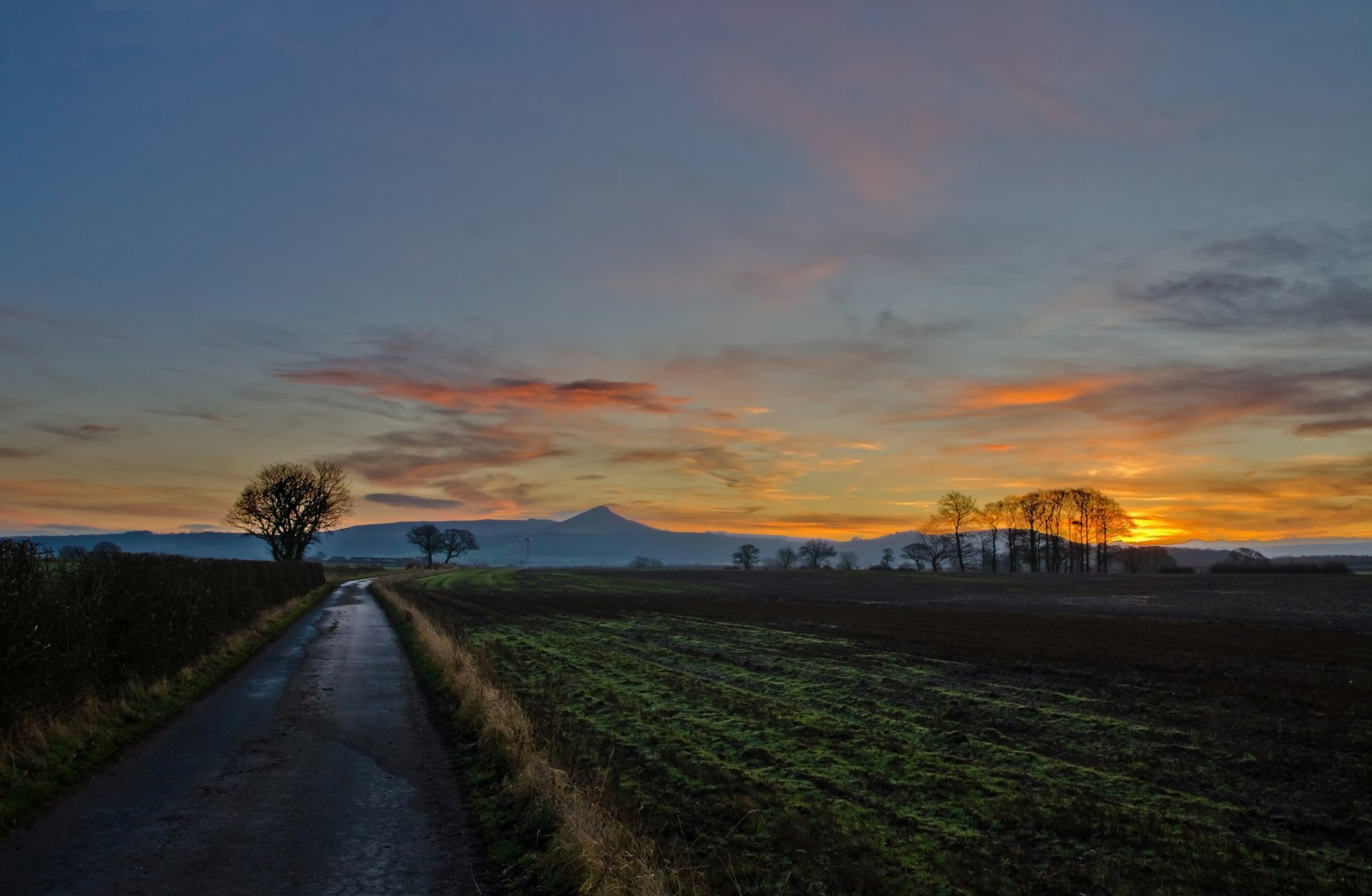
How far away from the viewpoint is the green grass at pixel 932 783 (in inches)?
297

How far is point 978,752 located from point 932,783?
2111 millimetres

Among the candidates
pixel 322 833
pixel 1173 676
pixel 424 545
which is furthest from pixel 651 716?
pixel 424 545

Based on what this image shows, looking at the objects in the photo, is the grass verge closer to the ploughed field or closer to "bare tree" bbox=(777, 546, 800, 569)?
the ploughed field

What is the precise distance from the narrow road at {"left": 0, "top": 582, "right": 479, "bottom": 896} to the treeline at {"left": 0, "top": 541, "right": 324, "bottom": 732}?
169 centimetres

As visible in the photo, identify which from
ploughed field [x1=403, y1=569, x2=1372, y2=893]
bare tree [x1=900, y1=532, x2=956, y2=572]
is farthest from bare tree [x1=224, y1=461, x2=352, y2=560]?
bare tree [x1=900, y1=532, x2=956, y2=572]

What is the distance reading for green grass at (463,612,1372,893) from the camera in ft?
24.7

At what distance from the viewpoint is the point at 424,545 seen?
187875mm

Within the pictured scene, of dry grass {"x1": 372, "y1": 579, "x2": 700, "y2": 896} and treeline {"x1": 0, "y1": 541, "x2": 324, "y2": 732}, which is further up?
treeline {"x1": 0, "y1": 541, "x2": 324, "y2": 732}

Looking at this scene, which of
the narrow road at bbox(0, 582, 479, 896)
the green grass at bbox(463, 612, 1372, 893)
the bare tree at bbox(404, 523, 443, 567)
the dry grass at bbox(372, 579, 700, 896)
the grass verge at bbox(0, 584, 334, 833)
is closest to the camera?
the dry grass at bbox(372, 579, 700, 896)

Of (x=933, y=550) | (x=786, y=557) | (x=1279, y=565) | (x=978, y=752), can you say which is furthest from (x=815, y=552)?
(x=978, y=752)

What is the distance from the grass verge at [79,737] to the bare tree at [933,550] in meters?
138

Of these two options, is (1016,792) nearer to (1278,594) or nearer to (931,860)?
(931,860)

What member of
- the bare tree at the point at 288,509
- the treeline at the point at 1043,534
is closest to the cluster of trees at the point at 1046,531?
the treeline at the point at 1043,534

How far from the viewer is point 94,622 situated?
1381cm
